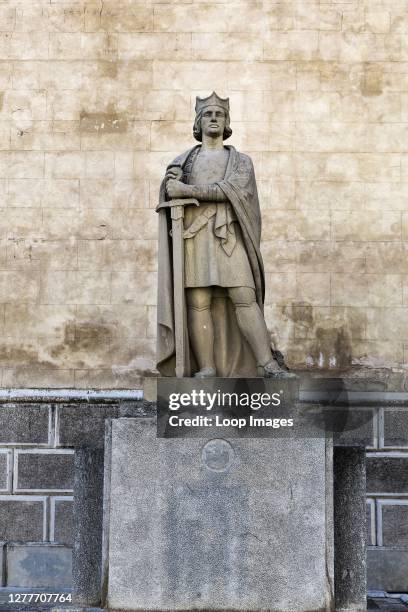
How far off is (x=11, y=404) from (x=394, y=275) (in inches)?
207

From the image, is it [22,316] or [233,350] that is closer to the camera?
[233,350]

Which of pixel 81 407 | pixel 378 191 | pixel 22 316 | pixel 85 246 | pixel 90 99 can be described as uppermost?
pixel 90 99

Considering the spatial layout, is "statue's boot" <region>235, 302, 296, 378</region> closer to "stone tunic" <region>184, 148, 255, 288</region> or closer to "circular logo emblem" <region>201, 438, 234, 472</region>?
"stone tunic" <region>184, 148, 255, 288</region>

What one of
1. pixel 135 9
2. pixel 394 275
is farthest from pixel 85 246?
pixel 394 275

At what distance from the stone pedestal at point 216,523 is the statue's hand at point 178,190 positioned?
2.07m

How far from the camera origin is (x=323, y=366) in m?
11.7

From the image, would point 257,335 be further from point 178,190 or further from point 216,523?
point 216,523

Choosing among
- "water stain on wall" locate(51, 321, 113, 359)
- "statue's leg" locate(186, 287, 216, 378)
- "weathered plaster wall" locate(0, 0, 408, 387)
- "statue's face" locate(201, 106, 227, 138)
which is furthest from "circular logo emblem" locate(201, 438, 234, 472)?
"water stain on wall" locate(51, 321, 113, 359)

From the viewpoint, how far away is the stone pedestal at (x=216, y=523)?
754cm

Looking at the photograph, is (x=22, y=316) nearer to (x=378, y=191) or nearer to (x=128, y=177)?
(x=128, y=177)

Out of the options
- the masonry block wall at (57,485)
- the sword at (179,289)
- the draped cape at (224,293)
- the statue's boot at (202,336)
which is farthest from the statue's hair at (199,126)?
the masonry block wall at (57,485)

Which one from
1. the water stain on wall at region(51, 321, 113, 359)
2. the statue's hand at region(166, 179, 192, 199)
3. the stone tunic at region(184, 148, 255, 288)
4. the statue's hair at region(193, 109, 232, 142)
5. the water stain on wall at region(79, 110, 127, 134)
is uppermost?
the water stain on wall at region(79, 110, 127, 134)

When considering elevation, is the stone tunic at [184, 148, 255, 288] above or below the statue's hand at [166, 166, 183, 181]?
below

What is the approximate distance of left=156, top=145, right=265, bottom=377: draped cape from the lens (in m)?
8.23
